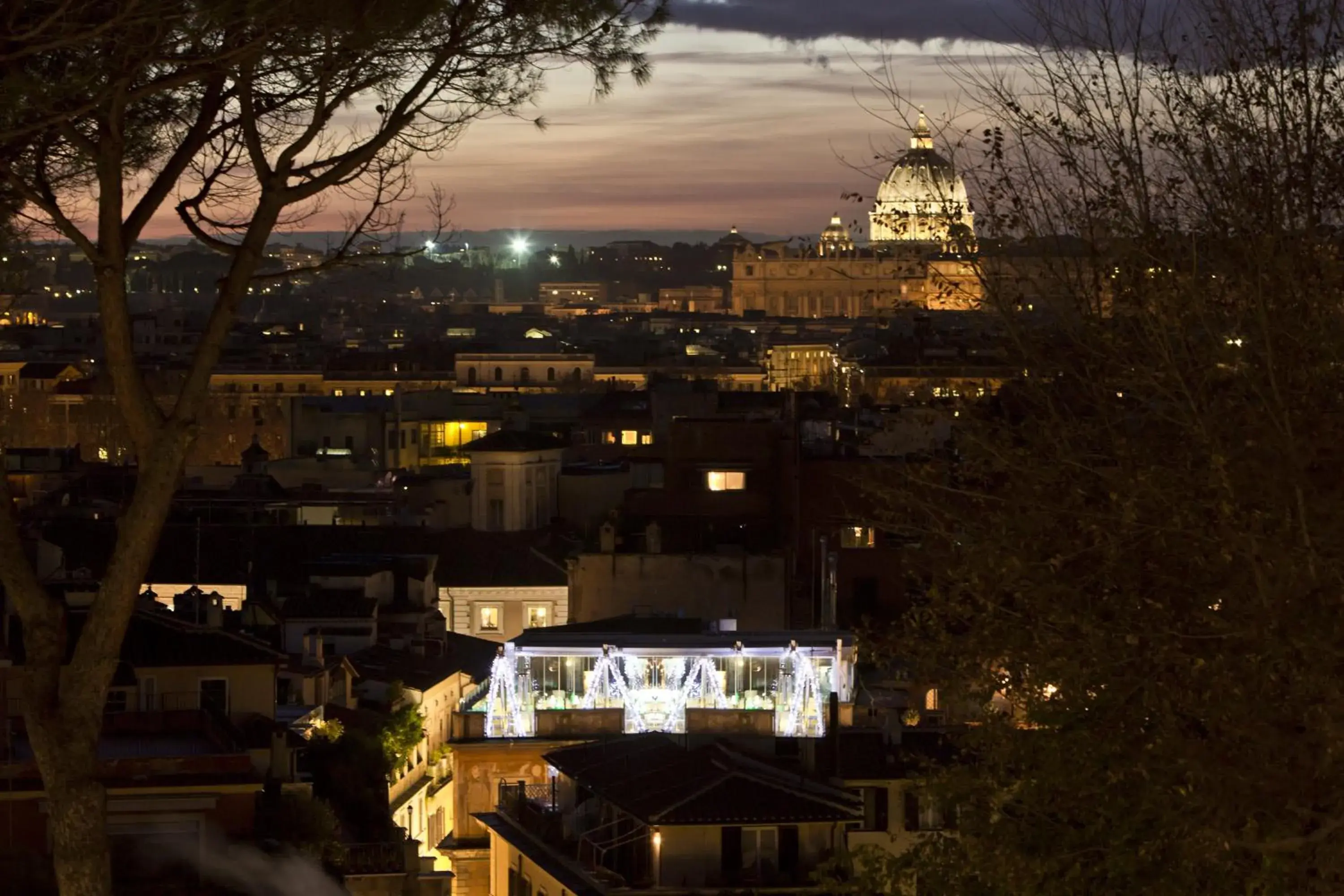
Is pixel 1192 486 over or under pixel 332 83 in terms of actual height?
under

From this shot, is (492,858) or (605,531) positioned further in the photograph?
(605,531)

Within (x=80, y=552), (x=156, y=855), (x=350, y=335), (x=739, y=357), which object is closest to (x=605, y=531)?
(x=80, y=552)

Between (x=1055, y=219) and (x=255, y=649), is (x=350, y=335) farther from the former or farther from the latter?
(x=1055, y=219)

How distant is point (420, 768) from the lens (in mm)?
18172

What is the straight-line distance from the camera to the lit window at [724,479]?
86.5 feet

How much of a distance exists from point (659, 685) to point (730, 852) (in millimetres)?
4873

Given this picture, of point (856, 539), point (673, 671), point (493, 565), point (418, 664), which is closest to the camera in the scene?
point (673, 671)

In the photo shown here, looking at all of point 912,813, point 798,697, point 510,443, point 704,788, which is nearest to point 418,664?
point 798,697

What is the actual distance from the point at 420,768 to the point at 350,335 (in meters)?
82.9

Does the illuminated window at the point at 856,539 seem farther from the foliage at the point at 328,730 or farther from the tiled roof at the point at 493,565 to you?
the foliage at the point at 328,730

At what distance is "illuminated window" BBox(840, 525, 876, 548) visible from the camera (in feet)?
76.3

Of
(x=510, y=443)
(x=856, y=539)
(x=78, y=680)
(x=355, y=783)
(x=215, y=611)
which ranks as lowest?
(x=355, y=783)

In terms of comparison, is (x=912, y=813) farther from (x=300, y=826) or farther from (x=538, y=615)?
(x=538, y=615)

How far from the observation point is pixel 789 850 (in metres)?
12.7
